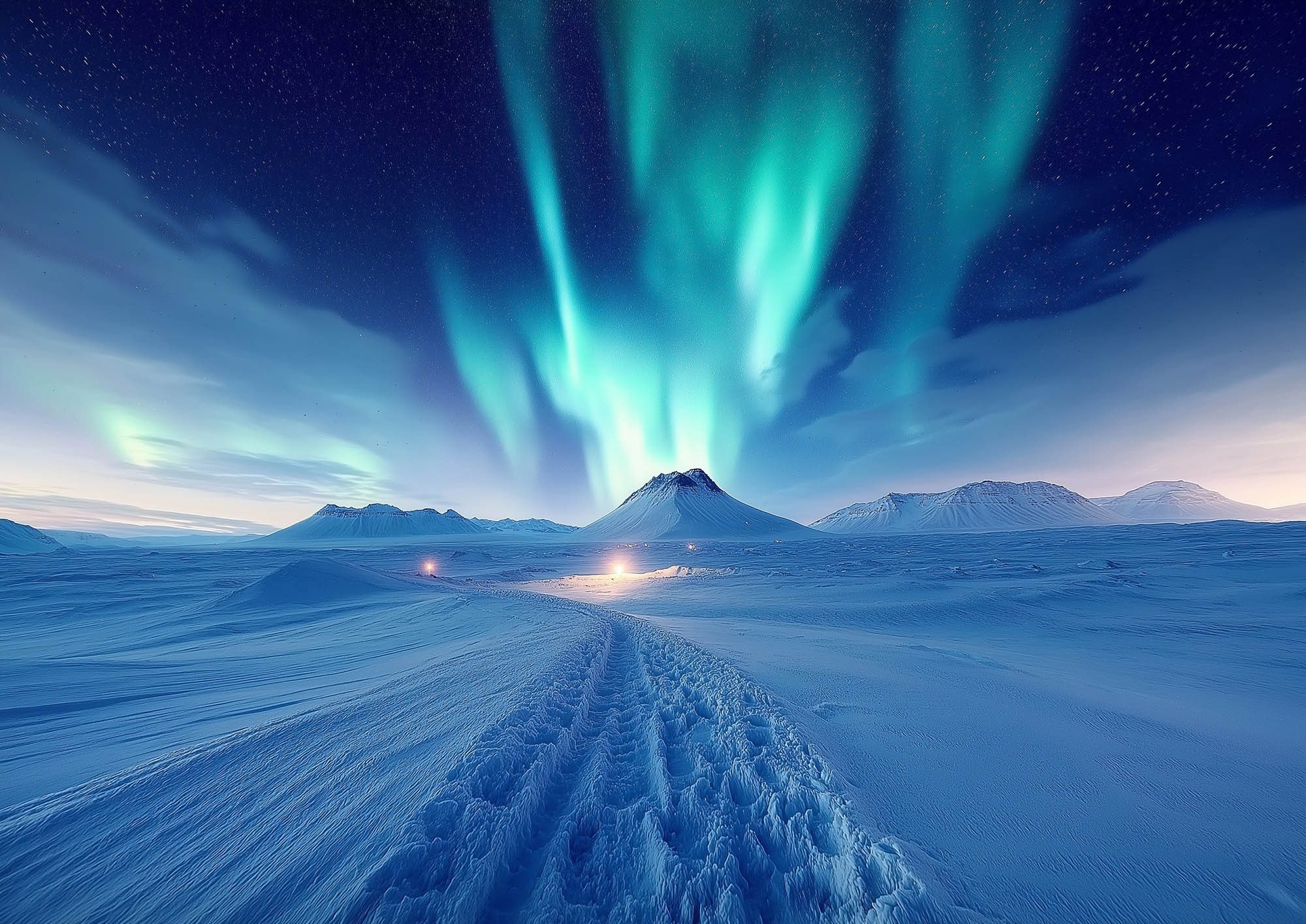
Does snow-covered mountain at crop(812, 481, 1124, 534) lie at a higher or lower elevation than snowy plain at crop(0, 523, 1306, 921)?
higher

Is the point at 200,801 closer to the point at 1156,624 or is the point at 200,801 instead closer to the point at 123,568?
the point at 1156,624

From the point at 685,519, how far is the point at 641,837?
384 feet

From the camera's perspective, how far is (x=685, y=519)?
389 ft

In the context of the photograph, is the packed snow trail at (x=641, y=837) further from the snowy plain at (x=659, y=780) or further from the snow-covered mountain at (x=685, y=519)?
the snow-covered mountain at (x=685, y=519)

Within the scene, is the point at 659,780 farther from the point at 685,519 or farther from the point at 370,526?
the point at 370,526

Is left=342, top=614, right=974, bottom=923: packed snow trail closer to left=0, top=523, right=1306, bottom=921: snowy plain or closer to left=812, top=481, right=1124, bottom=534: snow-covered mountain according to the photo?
left=0, top=523, right=1306, bottom=921: snowy plain

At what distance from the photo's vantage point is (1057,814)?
2.91m

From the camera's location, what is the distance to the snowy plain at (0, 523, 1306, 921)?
86.7 inches

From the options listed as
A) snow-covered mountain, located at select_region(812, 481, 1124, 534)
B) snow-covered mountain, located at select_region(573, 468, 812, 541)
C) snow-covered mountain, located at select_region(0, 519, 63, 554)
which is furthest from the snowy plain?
snow-covered mountain, located at select_region(812, 481, 1124, 534)

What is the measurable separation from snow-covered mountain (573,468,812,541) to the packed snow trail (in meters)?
91.4

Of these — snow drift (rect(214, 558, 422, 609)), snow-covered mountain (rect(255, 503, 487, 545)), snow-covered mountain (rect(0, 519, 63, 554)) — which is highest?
snow-covered mountain (rect(255, 503, 487, 545))

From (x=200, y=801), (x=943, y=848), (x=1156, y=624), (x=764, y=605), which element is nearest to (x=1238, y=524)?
(x=1156, y=624)

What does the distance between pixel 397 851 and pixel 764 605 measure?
12752 mm

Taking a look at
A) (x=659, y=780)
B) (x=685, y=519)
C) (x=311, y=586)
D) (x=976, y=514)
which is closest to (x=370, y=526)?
(x=685, y=519)
